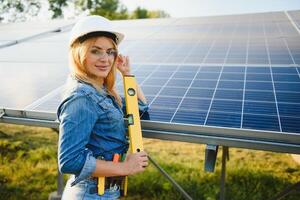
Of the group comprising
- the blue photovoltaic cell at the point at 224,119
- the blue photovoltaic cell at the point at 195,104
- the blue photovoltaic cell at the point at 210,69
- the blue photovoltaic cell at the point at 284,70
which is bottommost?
the blue photovoltaic cell at the point at 224,119

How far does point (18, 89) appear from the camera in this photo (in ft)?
15.8

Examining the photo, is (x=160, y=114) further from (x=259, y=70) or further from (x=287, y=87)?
(x=259, y=70)

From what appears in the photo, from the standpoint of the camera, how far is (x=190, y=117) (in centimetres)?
352

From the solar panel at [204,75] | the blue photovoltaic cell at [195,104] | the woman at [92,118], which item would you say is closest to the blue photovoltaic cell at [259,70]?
the solar panel at [204,75]

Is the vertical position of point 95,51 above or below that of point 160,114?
above

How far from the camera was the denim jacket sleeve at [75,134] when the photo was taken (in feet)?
7.94

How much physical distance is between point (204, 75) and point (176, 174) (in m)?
4.08

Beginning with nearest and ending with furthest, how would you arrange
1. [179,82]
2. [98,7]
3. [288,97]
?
1. [288,97]
2. [179,82]
3. [98,7]

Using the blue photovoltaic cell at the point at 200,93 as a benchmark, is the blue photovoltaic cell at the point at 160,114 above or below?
below

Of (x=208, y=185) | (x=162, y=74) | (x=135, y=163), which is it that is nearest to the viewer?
(x=135, y=163)

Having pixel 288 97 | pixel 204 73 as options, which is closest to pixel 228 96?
pixel 288 97

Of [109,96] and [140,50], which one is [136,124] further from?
[140,50]

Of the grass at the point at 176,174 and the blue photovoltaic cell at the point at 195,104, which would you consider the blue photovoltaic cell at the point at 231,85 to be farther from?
the grass at the point at 176,174

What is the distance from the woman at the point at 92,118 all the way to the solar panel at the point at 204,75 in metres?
0.80
